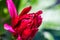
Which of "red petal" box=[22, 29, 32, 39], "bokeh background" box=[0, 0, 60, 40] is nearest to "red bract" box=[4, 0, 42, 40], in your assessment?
"red petal" box=[22, 29, 32, 39]

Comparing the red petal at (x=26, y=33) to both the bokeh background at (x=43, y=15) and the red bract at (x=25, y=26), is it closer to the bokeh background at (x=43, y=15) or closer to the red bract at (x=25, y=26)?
the red bract at (x=25, y=26)

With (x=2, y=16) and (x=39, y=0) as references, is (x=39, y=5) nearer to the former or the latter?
(x=39, y=0)

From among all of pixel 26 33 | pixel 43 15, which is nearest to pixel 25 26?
pixel 26 33

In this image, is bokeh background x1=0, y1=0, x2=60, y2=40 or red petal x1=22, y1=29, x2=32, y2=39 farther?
bokeh background x1=0, y1=0, x2=60, y2=40

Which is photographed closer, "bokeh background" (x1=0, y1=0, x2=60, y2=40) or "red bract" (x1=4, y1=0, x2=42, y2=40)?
"red bract" (x1=4, y1=0, x2=42, y2=40)

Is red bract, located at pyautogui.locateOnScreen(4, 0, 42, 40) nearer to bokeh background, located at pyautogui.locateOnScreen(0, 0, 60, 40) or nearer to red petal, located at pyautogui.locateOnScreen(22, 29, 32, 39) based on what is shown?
red petal, located at pyautogui.locateOnScreen(22, 29, 32, 39)

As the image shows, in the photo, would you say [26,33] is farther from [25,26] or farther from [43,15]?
[43,15]

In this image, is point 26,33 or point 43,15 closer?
point 26,33

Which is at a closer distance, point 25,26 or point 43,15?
point 25,26

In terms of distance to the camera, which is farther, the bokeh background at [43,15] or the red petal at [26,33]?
the bokeh background at [43,15]

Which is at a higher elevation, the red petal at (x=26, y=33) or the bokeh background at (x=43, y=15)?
the red petal at (x=26, y=33)

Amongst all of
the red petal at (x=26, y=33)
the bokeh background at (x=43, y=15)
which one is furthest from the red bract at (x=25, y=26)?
the bokeh background at (x=43, y=15)

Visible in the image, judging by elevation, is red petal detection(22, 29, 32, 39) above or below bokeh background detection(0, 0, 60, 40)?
above
